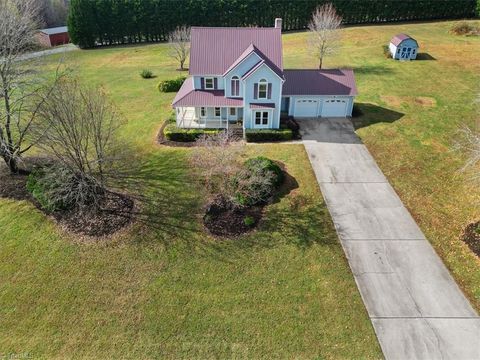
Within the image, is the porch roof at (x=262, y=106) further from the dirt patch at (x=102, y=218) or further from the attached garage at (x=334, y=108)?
the dirt patch at (x=102, y=218)

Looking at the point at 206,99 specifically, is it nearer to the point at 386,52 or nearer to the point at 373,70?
the point at 373,70

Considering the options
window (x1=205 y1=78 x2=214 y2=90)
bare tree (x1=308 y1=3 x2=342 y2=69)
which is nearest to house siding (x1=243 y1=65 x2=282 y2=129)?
window (x1=205 y1=78 x2=214 y2=90)

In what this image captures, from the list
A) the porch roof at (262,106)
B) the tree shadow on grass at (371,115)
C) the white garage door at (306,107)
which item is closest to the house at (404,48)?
the tree shadow on grass at (371,115)

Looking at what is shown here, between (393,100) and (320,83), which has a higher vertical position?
(320,83)

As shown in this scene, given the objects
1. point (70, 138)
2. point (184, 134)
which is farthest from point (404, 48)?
point (70, 138)

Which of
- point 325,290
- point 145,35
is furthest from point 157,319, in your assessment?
point 145,35

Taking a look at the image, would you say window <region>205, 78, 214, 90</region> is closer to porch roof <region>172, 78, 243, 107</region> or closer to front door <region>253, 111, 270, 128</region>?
porch roof <region>172, 78, 243, 107</region>

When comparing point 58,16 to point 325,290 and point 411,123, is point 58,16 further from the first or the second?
point 325,290
